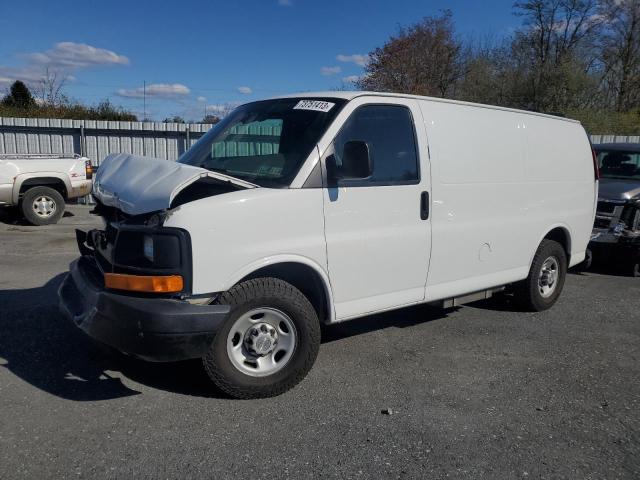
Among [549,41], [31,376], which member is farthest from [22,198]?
[549,41]

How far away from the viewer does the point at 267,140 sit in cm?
447

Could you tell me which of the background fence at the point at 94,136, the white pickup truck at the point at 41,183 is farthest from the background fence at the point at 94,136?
the white pickup truck at the point at 41,183

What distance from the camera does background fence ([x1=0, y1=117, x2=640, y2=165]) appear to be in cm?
1563

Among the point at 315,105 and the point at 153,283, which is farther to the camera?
the point at 315,105

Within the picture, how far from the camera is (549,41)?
30.6 metres

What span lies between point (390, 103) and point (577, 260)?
11.6 feet

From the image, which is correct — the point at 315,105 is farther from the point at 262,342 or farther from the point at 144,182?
the point at 262,342

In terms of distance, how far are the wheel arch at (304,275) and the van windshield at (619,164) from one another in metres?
7.16

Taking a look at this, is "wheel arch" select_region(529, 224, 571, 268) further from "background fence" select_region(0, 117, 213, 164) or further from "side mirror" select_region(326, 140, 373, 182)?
"background fence" select_region(0, 117, 213, 164)

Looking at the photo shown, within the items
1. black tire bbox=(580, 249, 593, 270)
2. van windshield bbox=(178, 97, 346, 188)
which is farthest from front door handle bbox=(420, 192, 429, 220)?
black tire bbox=(580, 249, 593, 270)

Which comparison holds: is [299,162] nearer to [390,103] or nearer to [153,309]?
[390,103]

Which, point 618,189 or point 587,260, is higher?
point 618,189

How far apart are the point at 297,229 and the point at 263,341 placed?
0.80 m

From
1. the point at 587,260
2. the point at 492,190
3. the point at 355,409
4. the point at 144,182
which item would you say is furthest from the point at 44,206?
the point at 587,260
